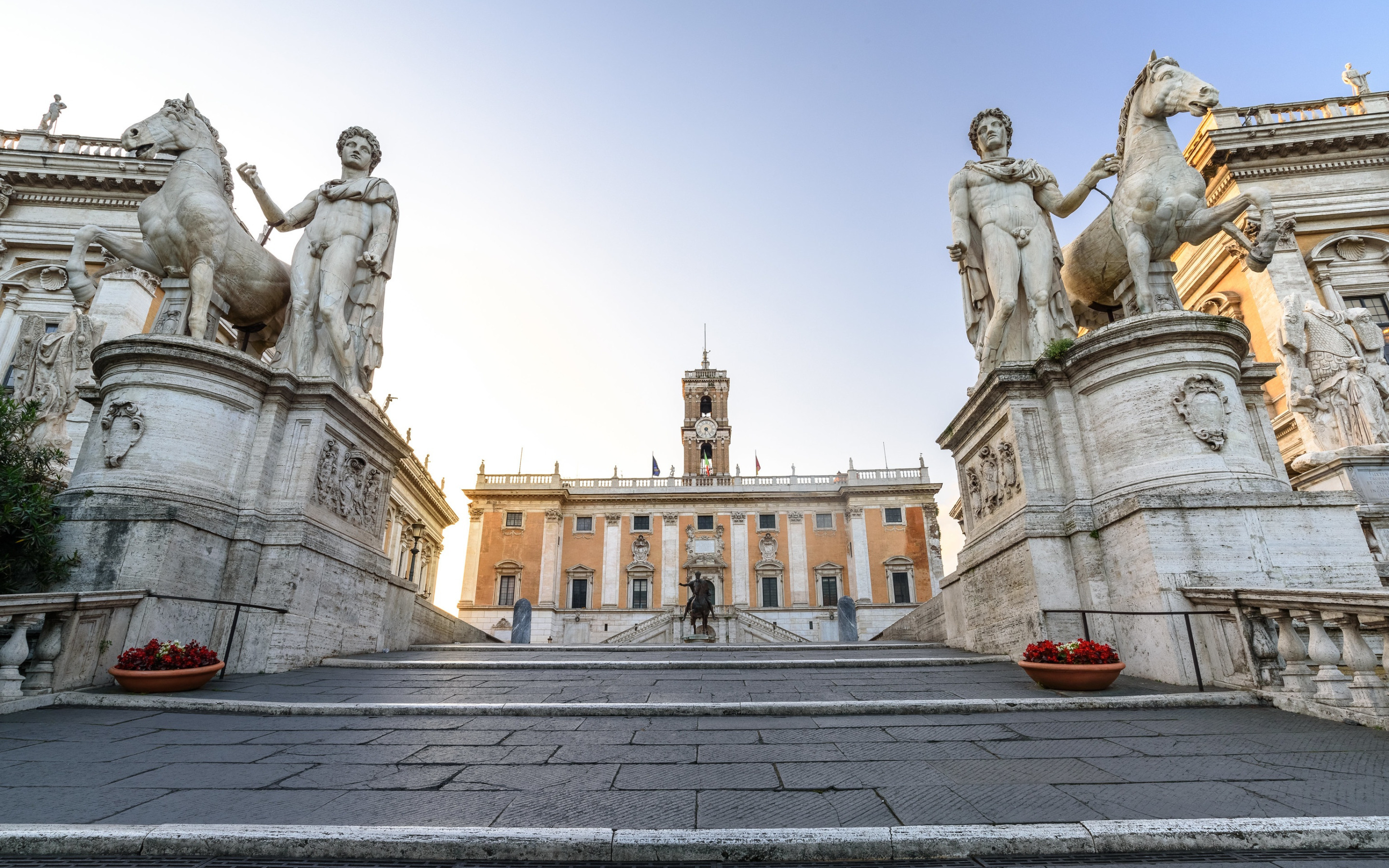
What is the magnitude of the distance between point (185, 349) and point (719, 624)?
2929cm

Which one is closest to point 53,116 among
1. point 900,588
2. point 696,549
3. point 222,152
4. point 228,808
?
point 222,152

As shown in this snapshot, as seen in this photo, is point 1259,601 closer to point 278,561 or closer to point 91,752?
point 91,752

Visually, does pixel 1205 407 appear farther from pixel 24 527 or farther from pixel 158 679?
pixel 24 527

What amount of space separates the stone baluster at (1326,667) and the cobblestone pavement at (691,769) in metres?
0.30

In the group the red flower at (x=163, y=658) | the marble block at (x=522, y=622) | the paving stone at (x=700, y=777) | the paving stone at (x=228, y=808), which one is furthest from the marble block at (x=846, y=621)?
Answer: the paving stone at (x=228, y=808)

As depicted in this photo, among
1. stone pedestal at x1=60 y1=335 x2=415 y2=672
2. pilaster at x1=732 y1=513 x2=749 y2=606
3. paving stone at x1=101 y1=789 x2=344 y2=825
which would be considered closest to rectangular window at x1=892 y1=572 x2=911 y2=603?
pilaster at x1=732 y1=513 x2=749 y2=606

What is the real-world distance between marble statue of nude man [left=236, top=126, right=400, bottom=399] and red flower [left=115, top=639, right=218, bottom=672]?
164 inches

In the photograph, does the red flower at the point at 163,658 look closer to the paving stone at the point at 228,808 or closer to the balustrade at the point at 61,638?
the balustrade at the point at 61,638

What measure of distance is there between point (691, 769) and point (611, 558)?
40830 millimetres

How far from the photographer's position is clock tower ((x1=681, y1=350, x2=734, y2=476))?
54781 mm

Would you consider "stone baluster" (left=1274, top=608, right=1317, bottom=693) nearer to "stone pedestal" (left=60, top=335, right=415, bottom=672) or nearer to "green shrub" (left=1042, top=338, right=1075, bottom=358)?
"green shrub" (left=1042, top=338, right=1075, bottom=358)

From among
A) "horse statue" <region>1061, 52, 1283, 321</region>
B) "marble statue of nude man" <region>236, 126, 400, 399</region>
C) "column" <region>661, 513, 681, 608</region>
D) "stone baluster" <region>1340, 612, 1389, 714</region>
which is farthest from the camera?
"column" <region>661, 513, 681, 608</region>

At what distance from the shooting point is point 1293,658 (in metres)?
4.67

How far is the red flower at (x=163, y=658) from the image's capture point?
552 centimetres
